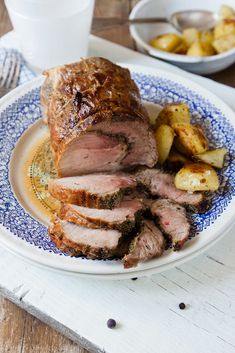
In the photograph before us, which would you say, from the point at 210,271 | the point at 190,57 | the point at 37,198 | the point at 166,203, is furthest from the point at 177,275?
the point at 190,57

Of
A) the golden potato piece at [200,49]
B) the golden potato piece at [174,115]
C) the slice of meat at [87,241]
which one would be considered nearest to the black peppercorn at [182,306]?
the slice of meat at [87,241]

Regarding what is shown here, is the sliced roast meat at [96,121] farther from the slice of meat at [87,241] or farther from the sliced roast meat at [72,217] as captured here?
the slice of meat at [87,241]

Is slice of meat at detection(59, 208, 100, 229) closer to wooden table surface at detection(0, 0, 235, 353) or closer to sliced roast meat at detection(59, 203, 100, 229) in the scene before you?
sliced roast meat at detection(59, 203, 100, 229)

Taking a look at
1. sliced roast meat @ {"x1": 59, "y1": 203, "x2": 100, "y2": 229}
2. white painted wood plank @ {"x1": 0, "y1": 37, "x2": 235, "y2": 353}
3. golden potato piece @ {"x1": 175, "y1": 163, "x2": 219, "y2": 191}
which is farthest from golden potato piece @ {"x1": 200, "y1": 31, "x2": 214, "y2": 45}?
sliced roast meat @ {"x1": 59, "y1": 203, "x2": 100, "y2": 229}

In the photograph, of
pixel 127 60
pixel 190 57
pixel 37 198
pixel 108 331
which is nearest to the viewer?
pixel 108 331

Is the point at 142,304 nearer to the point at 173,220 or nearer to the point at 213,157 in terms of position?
the point at 173,220

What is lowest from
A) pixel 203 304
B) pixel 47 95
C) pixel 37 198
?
pixel 203 304

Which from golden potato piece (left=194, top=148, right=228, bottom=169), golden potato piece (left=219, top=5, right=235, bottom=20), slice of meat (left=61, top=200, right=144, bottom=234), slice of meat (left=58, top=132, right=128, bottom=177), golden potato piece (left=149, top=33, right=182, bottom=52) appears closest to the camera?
slice of meat (left=61, top=200, right=144, bottom=234)

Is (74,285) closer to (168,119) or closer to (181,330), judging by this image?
(181,330)
